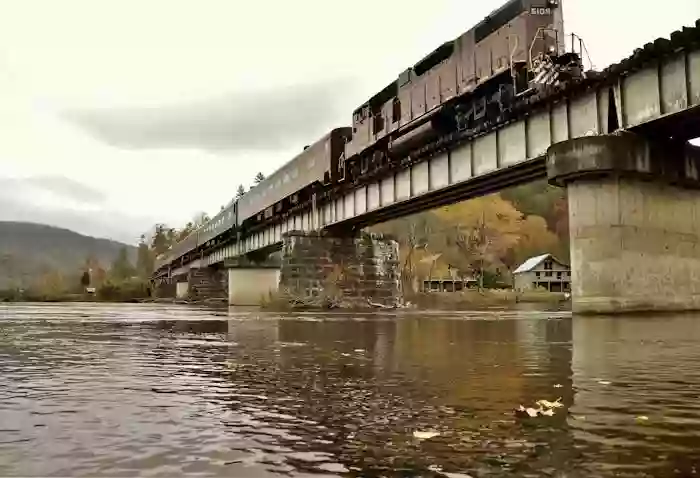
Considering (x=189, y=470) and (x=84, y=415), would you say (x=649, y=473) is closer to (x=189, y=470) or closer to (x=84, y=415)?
(x=189, y=470)

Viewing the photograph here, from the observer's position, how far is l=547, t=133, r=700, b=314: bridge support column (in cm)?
2159

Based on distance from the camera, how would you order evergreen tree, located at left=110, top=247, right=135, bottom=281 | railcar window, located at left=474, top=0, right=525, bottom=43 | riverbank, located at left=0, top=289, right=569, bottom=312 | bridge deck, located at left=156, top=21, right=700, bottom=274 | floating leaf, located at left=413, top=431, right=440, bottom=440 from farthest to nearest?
evergreen tree, located at left=110, top=247, right=135, bottom=281 → riverbank, located at left=0, top=289, right=569, bottom=312 → railcar window, located at left=474, top=0, right=525, bottom=43 → bridge deck, located at left=156, top=21, right=700, bottom=274 → floating leaf, located at left=413, top=431, right=440, bottom=440

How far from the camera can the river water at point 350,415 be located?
11.6 feet

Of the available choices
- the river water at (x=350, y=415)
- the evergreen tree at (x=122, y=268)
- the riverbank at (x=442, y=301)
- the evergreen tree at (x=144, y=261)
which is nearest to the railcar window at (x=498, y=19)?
the river water at (x=350, y=415)

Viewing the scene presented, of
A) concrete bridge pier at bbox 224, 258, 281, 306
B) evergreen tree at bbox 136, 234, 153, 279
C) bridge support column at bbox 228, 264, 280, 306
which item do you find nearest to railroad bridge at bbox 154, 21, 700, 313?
concrete bridge pier at bbox 224, 258, 281, 306

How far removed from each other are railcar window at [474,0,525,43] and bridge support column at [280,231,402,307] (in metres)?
21.3

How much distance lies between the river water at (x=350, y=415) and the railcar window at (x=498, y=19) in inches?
659

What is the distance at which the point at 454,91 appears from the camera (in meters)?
26.3

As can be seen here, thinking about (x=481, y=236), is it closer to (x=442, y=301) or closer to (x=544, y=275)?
(x=544, y=275)

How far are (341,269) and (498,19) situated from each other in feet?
76.8

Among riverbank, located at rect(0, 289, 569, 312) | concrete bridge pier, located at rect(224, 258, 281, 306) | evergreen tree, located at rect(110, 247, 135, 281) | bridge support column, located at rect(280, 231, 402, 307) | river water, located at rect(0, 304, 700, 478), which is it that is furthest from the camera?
evergreen tree, located at rect(110, 247, 135, 281)

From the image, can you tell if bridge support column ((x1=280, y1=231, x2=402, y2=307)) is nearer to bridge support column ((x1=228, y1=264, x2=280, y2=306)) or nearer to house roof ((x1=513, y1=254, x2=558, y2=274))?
bridge support column ((x1=228, y1=264, x2=280, y2=306))

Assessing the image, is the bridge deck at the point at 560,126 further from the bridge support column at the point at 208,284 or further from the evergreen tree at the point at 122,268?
the evergreen tree at the point at 122,268

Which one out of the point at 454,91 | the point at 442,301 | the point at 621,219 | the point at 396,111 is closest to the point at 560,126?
the point at 621,219
